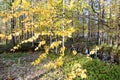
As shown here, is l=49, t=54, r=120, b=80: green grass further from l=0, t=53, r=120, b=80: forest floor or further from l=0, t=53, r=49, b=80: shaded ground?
l=0, t=53, r=49, b=80: shaded ground

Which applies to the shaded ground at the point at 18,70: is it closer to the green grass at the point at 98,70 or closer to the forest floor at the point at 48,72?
the forest floor at the point at 48,72

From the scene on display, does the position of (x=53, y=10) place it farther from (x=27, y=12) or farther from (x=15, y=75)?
(x=15, y=75)

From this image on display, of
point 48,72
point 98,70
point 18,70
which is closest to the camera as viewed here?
point 48,72

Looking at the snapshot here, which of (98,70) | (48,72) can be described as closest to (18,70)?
(48,72)

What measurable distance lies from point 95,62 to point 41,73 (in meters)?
3.71

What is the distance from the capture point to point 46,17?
2.67 meters

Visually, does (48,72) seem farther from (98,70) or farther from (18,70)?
(98,70)

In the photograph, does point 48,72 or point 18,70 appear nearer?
point 48,72

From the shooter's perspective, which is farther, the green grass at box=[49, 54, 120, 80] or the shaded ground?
the shaded ground

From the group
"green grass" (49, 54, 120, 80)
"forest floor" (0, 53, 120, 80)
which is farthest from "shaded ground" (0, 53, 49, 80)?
"green grass" (49, 54, 120, 80)

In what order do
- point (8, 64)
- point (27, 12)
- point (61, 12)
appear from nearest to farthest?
point (27, 12) < point (61, 12) < point (8, 64)

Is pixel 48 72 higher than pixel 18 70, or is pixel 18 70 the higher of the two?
pixel 48 72

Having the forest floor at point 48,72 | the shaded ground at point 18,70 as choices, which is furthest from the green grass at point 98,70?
the shaded ground at point 18,70

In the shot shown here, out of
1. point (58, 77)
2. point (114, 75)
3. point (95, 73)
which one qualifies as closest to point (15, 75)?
point (58, 77)
